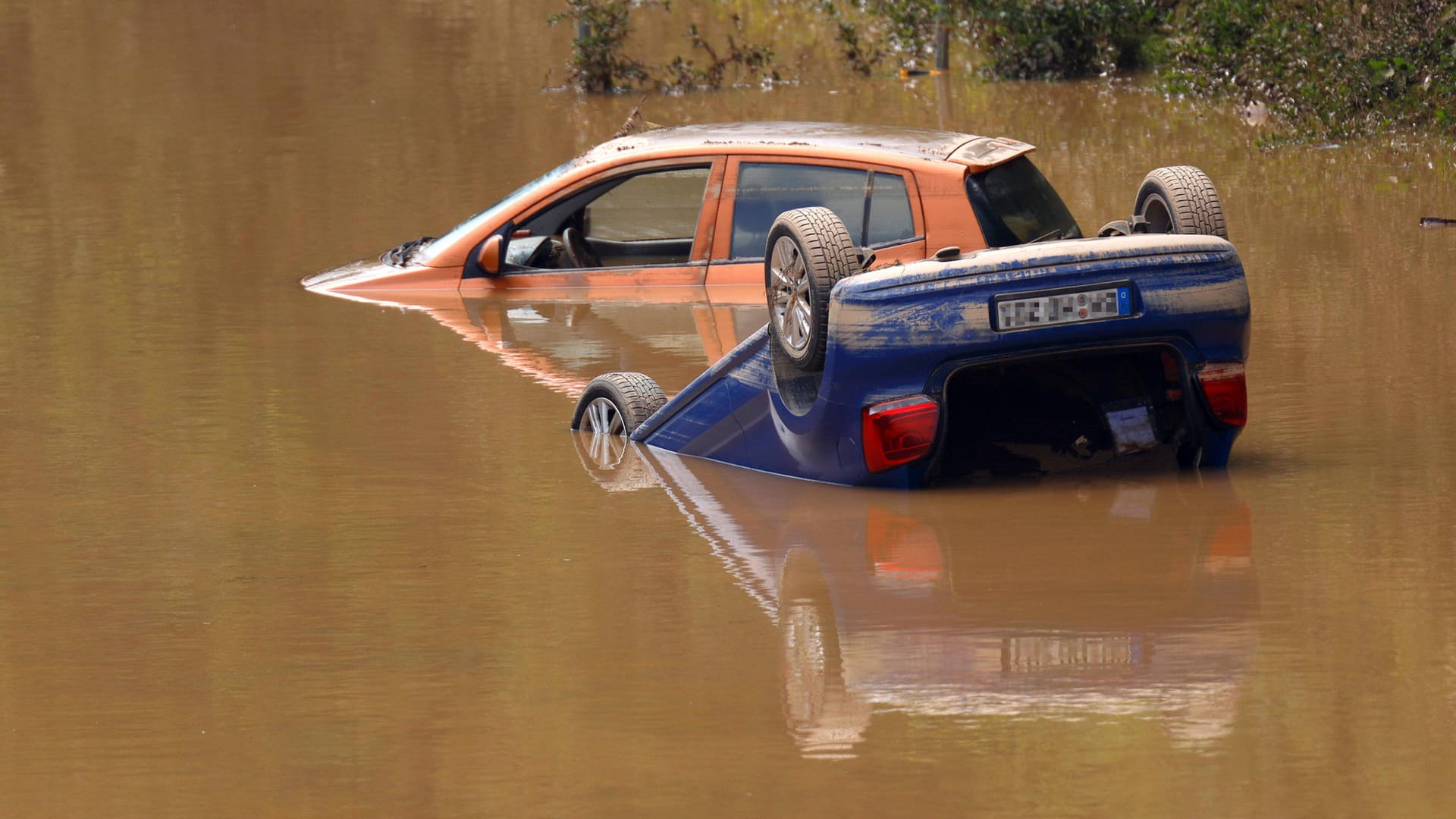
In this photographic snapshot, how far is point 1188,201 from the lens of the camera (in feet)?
23.7

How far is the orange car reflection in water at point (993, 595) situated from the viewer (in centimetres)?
488

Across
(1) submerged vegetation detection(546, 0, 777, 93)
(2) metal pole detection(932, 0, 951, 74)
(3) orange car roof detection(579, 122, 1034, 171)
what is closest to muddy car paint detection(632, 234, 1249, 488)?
(3) orange car roof detection(579, 122, 1034, 171)

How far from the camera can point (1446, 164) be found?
15.3m

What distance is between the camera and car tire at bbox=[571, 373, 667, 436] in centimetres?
815

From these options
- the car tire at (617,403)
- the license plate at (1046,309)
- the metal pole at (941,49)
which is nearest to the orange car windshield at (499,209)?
the car tire at (617,403)

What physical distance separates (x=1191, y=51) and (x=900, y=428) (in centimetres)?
1449

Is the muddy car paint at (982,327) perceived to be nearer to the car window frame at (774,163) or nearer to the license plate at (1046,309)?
the license plate at (1046,309)

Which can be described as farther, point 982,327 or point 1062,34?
point 1062,34

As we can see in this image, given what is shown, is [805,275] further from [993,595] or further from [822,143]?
[822,143]

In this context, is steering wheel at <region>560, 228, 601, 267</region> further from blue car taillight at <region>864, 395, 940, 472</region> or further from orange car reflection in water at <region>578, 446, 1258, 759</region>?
blue car taillight at <region>864, 395, 940, 472</region>

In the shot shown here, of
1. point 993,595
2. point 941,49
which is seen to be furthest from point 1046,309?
point 941,49

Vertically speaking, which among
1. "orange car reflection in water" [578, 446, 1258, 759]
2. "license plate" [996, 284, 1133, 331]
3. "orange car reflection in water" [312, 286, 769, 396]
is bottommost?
"orange car reflection in water" [578, 446, 1258, 759]

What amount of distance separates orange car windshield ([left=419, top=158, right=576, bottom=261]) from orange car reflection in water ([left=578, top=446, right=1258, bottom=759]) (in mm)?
3540

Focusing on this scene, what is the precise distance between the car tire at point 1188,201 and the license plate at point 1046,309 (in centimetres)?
90
